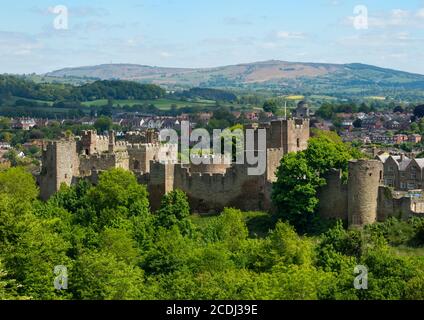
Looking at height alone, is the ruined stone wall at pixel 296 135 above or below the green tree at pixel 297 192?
above

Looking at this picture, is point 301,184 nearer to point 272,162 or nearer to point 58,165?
point 272,162

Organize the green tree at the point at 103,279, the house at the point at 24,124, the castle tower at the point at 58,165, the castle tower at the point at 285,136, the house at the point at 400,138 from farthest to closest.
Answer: the house at the point at 24,124
the house at the point at 400,138
the castle tower at the point at 58,165
the castle tower at the point at 285,136
the green tree at the point at 103,279

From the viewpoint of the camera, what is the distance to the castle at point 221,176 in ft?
117

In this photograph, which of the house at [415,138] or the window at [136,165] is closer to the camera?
the window at [136,165]

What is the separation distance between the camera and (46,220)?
3522cm

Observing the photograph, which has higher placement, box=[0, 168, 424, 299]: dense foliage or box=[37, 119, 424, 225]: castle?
box=[37, 119, 424, 225]: castle

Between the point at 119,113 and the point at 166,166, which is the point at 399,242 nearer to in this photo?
the point at 166,166

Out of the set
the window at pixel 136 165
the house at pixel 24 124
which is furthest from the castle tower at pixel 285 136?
the house at pixel 24 124

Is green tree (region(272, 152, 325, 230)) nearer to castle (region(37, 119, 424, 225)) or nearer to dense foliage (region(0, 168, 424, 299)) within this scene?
castle (region(37, 119, 424, 225))

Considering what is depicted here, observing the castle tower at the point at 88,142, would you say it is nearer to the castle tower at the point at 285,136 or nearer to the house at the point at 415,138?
the castle tower at the point at 285,136

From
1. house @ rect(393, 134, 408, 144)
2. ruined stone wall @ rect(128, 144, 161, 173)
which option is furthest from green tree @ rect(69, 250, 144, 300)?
house @ rect(393, 134, 408, 144)

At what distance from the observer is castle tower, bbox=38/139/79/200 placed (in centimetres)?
4234

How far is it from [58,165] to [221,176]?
24.3 feet

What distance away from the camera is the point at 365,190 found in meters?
35.5
